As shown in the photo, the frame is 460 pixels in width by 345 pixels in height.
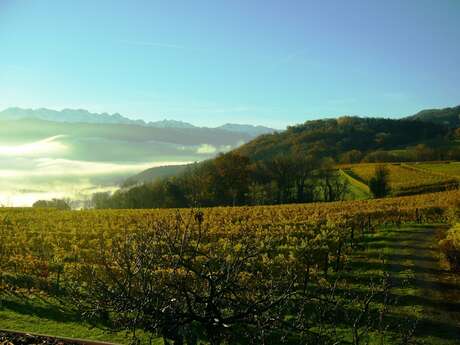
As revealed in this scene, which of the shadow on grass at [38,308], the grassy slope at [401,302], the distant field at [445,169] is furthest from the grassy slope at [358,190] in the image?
the shadow on grass at [38,308]

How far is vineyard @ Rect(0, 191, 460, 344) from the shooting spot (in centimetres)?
629

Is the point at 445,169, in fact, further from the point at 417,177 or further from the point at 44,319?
the point at 44,319

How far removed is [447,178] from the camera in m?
72.2

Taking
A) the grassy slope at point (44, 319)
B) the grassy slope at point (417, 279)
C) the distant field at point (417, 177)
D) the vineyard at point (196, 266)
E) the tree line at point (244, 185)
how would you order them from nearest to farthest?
1. the vineyard at point (196, 266)
2. the grassy slope at point (44, 319)
3. the grassy slope at point (417, 279)
4. the distant field at point (417, 177)
5. the tree line at point (244, 185)

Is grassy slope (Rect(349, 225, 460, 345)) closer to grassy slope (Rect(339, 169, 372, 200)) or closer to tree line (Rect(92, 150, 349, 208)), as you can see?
grassy slope (Rect(339, 169, 372, 200))

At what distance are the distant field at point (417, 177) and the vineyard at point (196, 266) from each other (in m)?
21.7

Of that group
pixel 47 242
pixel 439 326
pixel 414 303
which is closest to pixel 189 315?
pixel 439 326

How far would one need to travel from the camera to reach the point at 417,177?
256 ft

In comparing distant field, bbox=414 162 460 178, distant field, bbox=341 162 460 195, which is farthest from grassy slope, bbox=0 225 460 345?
distant field, bbox=414 162 460 178

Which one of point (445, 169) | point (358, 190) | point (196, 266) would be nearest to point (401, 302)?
point (196, 266)

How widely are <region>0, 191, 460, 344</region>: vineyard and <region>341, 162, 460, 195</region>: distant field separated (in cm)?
2172

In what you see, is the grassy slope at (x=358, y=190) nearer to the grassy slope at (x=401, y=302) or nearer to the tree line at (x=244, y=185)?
the tree line at (x=244, y=185)

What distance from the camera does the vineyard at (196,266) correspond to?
6290 millimetres

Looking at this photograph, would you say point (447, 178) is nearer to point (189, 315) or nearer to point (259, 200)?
point (259, 200)
